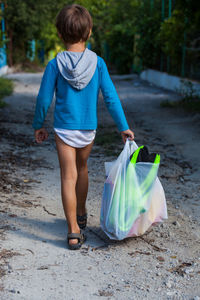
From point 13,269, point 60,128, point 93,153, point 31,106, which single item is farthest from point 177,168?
point 31,106

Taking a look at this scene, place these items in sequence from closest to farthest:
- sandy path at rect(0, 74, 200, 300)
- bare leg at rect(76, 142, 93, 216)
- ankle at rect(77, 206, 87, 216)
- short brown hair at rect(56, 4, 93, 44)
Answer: sandy path at rect(0, 74, 200, 300), short brown hair at rect(56, 4, 93, 44), bare leg at rect(76, 142, 93, 216), ankle at rect(77, 206, 87, 216)

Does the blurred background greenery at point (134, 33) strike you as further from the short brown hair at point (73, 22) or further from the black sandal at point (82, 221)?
the black sandal at point (82, 221)

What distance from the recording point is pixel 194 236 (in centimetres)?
288

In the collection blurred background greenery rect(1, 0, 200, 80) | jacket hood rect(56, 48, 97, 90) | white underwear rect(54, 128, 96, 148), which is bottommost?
blurred background greenery rect(1, 0, 200, 80)

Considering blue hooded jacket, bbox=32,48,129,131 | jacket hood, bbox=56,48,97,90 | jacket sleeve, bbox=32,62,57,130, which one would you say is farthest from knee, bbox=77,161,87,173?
jacket hood, bbox=56,48,97,90

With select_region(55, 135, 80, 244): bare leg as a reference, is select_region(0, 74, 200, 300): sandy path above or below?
below

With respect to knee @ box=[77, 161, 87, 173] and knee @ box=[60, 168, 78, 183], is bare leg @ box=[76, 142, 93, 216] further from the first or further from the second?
knee @ box=[60, 168, 78, 183]

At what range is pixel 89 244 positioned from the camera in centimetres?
271

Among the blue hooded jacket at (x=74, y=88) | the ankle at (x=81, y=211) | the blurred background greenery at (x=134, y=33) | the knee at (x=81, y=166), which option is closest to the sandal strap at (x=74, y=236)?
the ankle at (x=81, y=211)

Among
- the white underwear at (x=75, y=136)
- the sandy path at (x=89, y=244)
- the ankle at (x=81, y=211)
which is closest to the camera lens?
the sandy path at (x=89, y=244)

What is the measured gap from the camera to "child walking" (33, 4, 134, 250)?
8.02 feet

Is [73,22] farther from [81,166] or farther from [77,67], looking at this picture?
[81,166]

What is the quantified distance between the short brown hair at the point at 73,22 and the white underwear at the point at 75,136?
557 mm

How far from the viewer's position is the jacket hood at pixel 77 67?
8.01 ft
